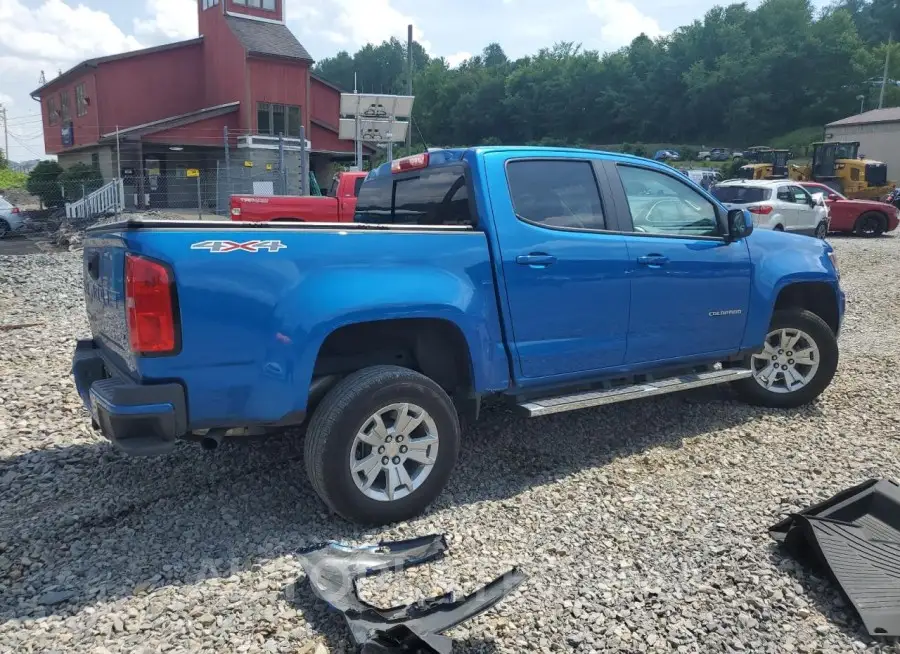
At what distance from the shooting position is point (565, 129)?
9612 cm

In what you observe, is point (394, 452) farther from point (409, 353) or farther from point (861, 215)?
point (861, 215)

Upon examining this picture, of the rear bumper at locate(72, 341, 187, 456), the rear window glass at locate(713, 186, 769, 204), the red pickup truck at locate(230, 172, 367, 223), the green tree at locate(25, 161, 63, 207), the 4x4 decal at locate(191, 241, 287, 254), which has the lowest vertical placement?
the rear bumper at locate(72, 341, 187, 456)

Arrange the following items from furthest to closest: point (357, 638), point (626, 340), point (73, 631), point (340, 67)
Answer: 1. point (340, 67)
2. point (626, 340)
3. point (73, 631)
4. point (357, 638)

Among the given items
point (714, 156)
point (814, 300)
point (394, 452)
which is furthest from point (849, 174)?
point (714, 156)

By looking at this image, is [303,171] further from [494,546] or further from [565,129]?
[565,129]

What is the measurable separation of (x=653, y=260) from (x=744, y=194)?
14.6 metres

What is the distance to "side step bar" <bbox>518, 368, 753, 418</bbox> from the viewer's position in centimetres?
419

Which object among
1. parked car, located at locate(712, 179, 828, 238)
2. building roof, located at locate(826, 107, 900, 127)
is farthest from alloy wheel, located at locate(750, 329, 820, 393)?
building roof, located at locate(826, 107, 900, 127)

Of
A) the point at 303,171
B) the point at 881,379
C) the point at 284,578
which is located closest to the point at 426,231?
the point at 284,578

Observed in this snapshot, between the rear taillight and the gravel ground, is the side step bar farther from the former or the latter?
the rear taillight

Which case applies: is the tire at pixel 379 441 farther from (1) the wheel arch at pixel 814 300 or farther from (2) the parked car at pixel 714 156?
(2) the parked car at pixel 714 156

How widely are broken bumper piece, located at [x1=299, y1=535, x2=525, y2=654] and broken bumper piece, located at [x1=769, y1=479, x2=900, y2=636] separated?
1396mm

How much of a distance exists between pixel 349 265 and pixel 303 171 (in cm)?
1365

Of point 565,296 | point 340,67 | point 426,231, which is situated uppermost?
point 340,67
